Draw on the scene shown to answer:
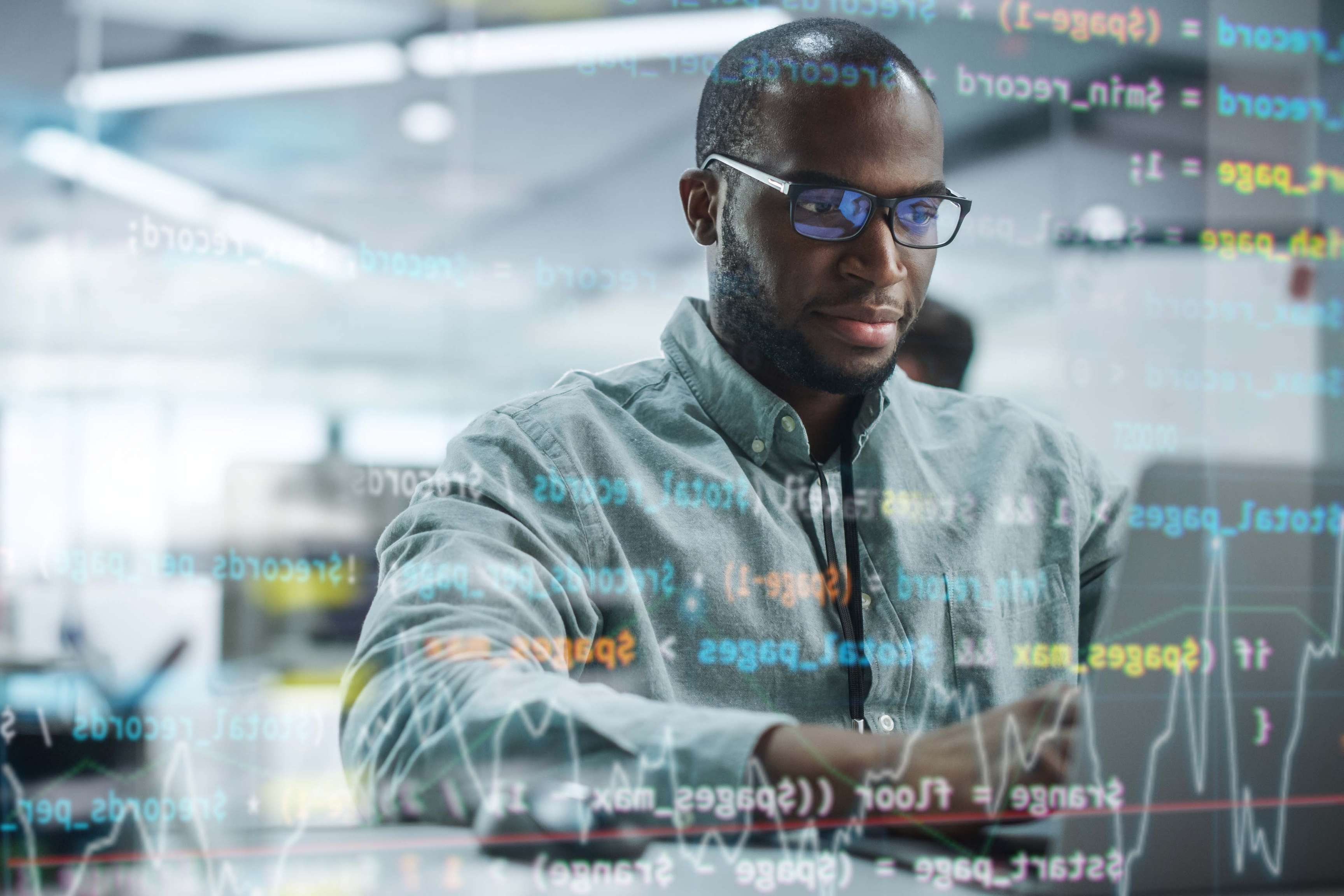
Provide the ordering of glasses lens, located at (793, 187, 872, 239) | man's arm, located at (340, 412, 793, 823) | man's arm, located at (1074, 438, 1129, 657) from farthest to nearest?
man's arm, located at (1074, 438, 1129, 657), glasses lens, located at (793, 187, 872, 239), man's arm, located at (340, 412, 793, 823)

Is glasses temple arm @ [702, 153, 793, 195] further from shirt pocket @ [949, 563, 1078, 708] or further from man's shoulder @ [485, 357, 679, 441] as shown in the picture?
shirt pocket @ [949, 563, 1078, 708]

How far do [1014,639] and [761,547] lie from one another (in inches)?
10.1

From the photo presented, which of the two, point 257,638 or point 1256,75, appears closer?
point 257,638

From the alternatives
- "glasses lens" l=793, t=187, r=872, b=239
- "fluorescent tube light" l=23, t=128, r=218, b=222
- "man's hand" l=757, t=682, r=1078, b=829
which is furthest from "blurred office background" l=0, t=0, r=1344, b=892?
"man's hand" l=757, t=682, r=1078, b=829

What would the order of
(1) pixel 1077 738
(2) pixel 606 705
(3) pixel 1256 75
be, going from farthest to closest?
(3) pixel 1256 75, (1) pixel 1077 738, (2) pixel 606 705

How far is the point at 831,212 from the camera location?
2.83ft

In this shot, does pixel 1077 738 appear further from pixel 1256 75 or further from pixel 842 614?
pixel 1256 75

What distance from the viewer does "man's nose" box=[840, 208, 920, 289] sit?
87 cm

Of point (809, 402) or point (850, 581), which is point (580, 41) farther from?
point (850, 581)

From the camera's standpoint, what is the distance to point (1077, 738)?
888mm

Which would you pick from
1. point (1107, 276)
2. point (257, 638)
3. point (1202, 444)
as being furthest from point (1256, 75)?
point (257, 638)

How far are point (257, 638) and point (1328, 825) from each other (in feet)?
3.33

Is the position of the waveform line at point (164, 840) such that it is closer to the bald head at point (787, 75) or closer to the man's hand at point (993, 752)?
the man's hand at point (993, 752)

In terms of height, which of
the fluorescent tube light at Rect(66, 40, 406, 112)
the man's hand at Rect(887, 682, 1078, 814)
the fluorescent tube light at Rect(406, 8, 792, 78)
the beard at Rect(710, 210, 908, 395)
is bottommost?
the man's hand at Rect(887, 682, 1078, 814)
